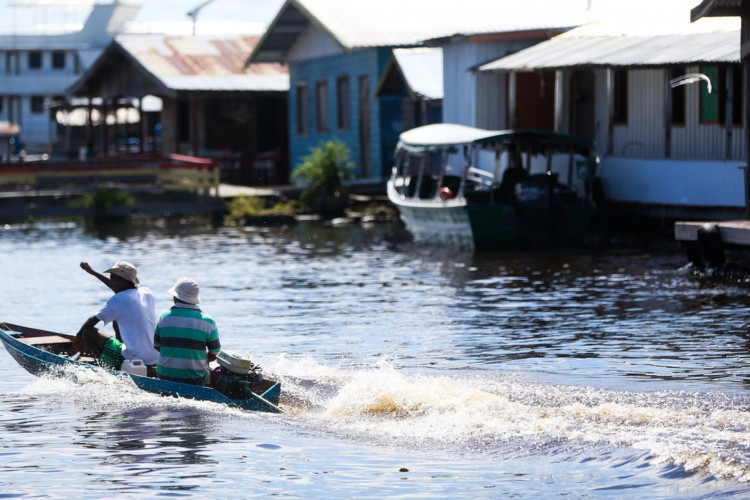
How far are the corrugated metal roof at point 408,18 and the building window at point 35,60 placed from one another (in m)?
50.6

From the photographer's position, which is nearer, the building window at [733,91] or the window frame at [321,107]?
the building window at [733,91]

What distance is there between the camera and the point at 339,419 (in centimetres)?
1229

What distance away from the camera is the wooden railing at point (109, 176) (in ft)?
126

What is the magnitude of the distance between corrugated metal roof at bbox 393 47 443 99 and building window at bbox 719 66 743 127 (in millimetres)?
9548

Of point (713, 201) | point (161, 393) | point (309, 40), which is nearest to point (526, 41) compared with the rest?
point (713, 201)

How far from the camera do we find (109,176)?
3891cm

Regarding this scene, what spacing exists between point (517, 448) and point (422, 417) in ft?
4.51

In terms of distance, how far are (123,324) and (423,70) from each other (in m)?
24.0

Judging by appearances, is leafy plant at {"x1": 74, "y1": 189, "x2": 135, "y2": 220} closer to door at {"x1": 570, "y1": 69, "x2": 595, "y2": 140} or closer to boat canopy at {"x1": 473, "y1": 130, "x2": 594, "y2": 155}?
door at {"x1": 570, "y1": 69, "x2": 595, "y2": 140}

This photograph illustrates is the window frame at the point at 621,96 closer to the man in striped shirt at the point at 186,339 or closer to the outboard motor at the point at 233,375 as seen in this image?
the outboard motor at the point at 233,375

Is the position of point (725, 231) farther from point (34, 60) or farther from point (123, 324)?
point (34, 60)

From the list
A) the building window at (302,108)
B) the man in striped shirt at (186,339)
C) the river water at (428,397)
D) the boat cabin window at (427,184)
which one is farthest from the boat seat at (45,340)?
the building window at (302,108)

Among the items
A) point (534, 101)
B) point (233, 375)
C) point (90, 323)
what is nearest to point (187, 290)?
point (233, 375)

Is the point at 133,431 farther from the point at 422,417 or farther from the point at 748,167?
the point at 748,167
